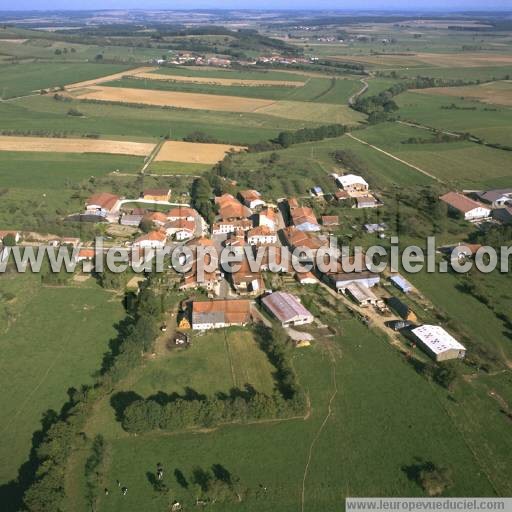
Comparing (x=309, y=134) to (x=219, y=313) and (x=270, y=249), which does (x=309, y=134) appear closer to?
(x=270, y=249)

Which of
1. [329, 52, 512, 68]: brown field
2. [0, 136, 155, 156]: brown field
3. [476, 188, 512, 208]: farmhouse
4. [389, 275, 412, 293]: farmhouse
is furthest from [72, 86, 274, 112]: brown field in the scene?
[329, 52, 512, 68]: brown field

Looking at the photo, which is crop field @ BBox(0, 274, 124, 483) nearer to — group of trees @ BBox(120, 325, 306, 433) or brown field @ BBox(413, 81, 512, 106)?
group of trees @ BBox(120, 325, 306, 433)

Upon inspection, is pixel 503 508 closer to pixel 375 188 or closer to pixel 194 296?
pixel 194 296

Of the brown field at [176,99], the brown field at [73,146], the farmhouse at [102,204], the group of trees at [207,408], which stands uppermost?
the brown field at [176,99]

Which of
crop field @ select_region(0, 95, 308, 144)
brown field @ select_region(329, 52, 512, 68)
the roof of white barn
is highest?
brown field @ select_region(329, 52, 512, 68)

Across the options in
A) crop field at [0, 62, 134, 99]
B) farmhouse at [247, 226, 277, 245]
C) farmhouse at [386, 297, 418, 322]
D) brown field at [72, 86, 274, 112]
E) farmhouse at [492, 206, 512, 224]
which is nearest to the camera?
farmhouse at [386, 297, 418, 322]

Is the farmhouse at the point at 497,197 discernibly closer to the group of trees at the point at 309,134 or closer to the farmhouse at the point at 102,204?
the group of trees at the point at 309,134

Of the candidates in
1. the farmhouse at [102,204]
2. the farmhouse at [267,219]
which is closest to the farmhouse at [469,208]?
the farmhouse at [267,219]
